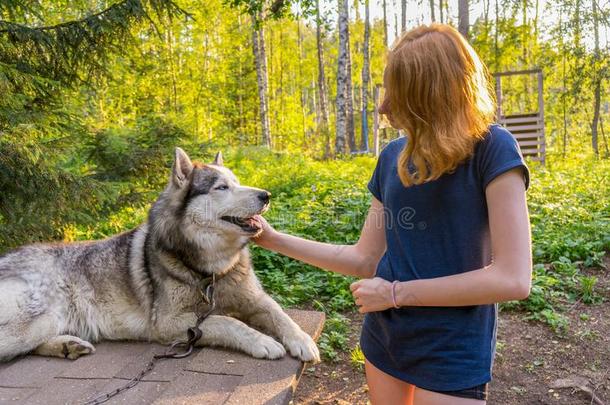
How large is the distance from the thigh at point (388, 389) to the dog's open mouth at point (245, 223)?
3.46 feet

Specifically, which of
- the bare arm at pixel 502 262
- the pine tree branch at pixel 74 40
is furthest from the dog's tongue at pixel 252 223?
the pine tree branch at pixel 74 40

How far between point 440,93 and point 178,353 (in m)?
2.07

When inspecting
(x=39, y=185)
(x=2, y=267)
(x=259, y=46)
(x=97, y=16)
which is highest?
(x=259, y=46)

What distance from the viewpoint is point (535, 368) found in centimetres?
357

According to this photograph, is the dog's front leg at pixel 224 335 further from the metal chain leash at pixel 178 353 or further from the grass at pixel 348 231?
the grass at pixel 348 231

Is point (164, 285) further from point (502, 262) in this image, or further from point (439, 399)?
point (502, 262)

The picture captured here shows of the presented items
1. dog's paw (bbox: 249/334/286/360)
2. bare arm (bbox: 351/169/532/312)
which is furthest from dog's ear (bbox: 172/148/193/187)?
bare arm (bbox: 351/169/532/312)

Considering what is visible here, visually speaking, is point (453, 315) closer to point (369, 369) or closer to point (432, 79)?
point (369, 369)

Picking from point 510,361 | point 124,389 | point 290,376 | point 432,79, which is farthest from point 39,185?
point 510,361

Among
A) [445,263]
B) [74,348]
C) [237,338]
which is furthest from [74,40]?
[445,263]

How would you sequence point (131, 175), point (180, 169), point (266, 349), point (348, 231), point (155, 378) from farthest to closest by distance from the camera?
point (348, 231) → point (131, 175) → point (180, 169) → point (266, 349) → point (155, 378)

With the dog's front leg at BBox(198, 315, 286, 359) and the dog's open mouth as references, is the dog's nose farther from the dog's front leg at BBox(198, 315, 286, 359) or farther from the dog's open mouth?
the dog's front leg at BBox(198, 315, 286, 359)

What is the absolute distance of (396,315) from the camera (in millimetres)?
1775

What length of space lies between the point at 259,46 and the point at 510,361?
17061 millimetres
